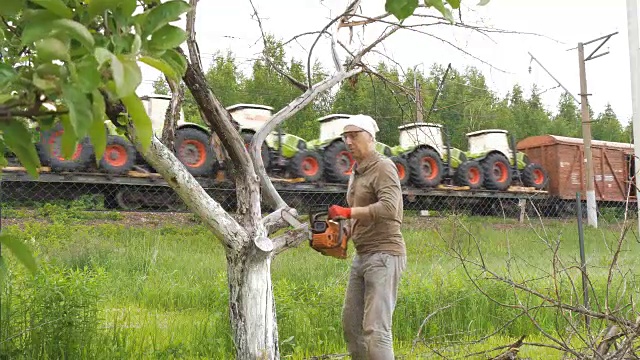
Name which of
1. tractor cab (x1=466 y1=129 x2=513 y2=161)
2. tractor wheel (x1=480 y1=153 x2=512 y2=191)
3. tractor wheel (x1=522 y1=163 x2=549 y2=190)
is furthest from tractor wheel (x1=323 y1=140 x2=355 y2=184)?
tractor wheel (x1=522 y1=163 x2=549 y2=190)

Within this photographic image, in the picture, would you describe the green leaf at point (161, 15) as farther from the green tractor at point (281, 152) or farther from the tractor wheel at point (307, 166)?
the tractor wheel at point (307, 166)

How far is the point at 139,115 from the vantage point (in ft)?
3.58

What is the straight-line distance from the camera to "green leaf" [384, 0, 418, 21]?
1.54 metres

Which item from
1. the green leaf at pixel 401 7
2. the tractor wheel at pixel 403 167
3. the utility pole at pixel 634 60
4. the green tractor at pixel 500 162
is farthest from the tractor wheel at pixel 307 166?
the green leaf at pixel 401 7

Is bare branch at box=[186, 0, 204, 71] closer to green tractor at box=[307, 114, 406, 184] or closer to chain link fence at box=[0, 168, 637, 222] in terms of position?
chain link fence at box=[0, 168, 637, 222]

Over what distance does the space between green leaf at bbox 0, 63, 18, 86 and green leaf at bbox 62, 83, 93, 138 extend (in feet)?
0.63

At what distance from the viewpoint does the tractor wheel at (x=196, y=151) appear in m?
12.0

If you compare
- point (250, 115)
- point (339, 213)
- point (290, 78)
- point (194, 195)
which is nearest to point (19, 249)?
point (194, 195)

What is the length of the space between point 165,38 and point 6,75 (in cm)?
28

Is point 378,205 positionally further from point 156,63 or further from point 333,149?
point 333,149

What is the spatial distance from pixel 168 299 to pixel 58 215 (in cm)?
507

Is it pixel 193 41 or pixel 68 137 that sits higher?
pixel 193 41

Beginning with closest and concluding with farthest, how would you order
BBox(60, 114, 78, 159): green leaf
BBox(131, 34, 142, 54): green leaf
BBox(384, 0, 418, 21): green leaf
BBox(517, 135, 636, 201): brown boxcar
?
BBox(131, 34, 142, 54): green leaf
BBox(60, 114, 78, 159): green leaf
BBox(384, 0, 418, 21): green leaf
BBox(517, 135, 636, 201): brown boxcar

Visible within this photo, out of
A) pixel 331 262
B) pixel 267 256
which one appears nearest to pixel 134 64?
pixel 267 256
